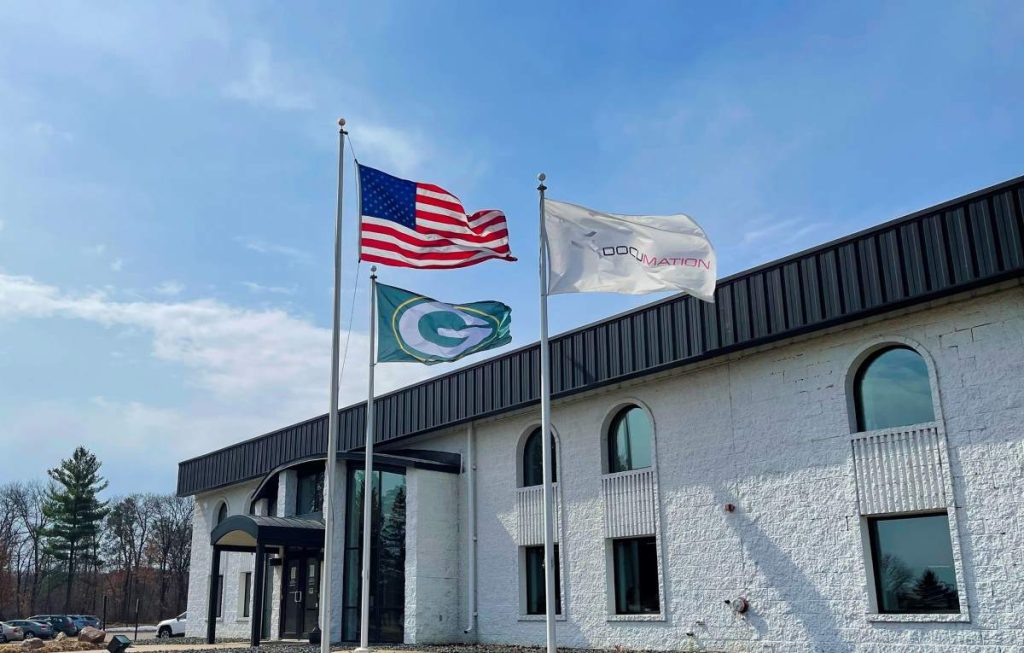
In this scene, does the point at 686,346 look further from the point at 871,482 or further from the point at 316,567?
the point at 316,567

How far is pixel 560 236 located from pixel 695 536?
697cm

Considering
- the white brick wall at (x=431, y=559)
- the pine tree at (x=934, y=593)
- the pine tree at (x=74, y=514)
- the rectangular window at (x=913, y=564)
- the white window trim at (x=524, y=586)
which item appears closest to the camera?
the pine tree at (x=934, y=593)

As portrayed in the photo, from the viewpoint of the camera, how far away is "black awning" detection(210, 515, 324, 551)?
74.8 feet

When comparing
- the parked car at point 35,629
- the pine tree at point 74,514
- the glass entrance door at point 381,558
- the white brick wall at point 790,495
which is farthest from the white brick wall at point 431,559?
the pine tree at point 74,514

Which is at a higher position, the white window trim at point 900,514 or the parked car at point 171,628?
the white window trim at point 900,514

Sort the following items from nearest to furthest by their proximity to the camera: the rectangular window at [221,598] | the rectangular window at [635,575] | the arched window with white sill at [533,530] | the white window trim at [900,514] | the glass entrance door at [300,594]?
the white window trim at [900,514] < the rectangular window at [635,575] < the arched window with white sill at [533,530] < the glass entrance door at [300,594] < the rectangular window at [221,598]

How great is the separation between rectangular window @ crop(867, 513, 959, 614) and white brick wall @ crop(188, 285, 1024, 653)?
0.34m

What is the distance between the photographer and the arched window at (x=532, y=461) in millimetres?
21547

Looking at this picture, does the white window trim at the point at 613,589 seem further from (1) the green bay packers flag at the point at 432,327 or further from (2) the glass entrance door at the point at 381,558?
(2) the glass entrance door at the point at 381,558

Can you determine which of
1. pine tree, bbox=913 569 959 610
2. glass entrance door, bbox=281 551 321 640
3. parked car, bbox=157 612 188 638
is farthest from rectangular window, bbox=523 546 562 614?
parked car, bbox=157 612 188 638

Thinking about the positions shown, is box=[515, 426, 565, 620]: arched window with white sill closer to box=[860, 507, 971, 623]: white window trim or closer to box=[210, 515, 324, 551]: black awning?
box=[210, 515, 324, 551]: black awning

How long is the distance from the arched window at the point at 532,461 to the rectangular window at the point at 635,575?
A: 2.91 m

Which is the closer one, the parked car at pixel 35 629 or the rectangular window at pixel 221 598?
the rectangular window at pixel 221 598

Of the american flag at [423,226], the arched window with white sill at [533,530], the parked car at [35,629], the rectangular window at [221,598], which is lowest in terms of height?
the parked car at [35,629]
